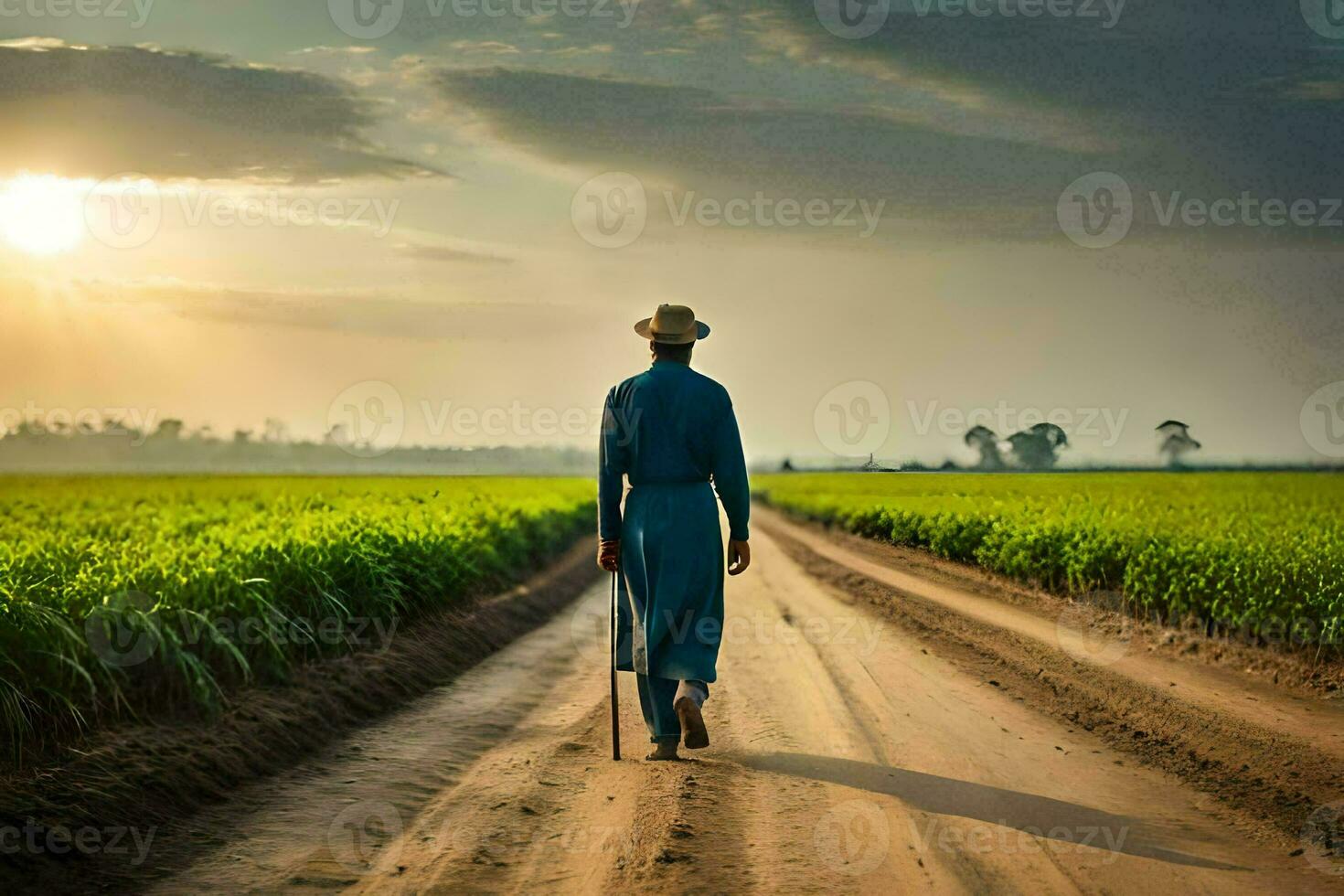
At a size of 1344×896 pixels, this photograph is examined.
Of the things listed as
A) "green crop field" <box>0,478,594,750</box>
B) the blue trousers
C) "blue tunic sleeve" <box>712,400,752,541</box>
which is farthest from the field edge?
"blue tunic sleeve" <box>712,400,752,541</box>

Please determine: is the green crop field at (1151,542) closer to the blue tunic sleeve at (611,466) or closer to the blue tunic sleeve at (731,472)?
the blue tunic sleeve at (731,472)

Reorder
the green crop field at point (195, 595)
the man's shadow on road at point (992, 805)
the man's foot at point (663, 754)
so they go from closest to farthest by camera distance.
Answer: the man's shadow on road at point (992, 805), the green crop field at point (195, 595), the man's foot at point (663, 754)

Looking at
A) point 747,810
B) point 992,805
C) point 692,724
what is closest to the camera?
point 747,810

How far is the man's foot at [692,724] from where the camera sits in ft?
22.9

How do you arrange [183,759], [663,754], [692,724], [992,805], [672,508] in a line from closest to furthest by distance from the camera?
[992,805], [183,759], [692,724], [663,754], [672,508]

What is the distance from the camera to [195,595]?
26.0 feet

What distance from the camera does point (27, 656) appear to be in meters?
6.35

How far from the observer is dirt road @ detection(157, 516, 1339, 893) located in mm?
4965

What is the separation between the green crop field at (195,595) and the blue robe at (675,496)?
2.82m

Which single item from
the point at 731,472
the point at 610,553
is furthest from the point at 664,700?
the point at 731,472

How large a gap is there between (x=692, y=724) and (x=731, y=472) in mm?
1658

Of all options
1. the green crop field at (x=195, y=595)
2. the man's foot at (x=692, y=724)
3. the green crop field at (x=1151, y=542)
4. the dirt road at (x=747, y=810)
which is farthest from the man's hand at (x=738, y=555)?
the green crop field at (x=1151, y=542)

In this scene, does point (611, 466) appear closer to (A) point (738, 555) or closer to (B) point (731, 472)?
(B) point (731, 472)

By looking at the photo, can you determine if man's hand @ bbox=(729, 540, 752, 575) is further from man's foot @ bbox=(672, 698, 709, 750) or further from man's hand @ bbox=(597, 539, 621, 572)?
man's foot @ bbox=(672, 698, 709, 750)
